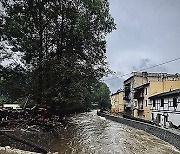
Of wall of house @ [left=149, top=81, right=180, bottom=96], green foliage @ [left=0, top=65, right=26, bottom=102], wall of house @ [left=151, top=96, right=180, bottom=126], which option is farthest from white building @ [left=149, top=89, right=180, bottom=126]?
green foliage @ [left=0, top=65, right=26, bottom=102]

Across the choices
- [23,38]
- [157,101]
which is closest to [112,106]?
[157,101]

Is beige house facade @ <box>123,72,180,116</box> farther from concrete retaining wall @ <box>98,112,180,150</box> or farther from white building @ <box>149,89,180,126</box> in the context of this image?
concrete retaining wall @ <box>98,112,180,150</box>

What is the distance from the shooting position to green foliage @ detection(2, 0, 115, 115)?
2870 centimetres

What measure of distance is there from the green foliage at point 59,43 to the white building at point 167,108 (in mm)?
9576

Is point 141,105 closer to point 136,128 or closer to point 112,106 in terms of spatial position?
point 136,128

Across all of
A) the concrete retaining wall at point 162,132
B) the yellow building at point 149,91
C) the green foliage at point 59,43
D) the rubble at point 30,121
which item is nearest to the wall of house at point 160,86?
the yellow building at point 149,91

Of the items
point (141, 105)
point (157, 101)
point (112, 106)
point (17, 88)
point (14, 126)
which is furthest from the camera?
point (112, 106)

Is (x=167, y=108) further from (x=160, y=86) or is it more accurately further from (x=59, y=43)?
(x=59, y=43)

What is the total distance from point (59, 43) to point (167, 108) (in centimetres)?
1682

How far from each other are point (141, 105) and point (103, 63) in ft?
78.3

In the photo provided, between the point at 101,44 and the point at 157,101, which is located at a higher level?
the point at 101,44

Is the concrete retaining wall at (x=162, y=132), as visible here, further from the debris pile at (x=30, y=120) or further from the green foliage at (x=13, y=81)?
the green foliage at (x=13, y=81)

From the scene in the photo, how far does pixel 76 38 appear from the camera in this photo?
30.6m

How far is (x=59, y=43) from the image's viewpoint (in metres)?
31.3
